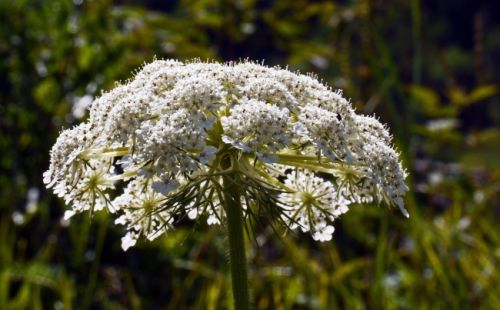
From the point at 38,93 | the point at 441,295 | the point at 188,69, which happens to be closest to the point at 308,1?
the point at 38,93

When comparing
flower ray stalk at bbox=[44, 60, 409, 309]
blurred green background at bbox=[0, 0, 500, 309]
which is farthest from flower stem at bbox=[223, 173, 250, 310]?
blurred green background at bbox=[0, 0, 500, 309]

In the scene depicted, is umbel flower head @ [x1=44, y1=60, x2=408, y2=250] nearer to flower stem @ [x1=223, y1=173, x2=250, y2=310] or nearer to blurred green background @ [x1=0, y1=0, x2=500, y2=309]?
flower stem @ [x1=223, y1=173, x2=250, y2=310]

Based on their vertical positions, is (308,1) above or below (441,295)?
above

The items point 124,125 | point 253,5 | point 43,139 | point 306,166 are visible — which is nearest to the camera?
point 124,125

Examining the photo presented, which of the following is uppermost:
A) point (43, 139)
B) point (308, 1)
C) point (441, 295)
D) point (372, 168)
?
point (308, 1)

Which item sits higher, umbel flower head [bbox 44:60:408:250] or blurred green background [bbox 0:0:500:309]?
blurred green background [bbox 0:0:500:309]

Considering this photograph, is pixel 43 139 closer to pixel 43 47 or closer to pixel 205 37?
pixel 43 47

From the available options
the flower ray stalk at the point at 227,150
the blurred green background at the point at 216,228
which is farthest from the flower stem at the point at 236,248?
the blurred green background at the point at 216,228
